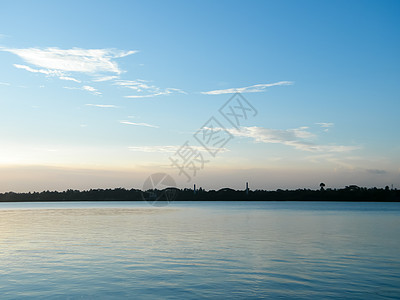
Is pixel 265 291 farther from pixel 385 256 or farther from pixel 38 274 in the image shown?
pixel 385 256

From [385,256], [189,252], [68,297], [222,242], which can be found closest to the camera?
[68,297]

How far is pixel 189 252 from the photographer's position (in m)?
34.7

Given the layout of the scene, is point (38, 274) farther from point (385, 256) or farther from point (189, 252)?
point (385, 256)

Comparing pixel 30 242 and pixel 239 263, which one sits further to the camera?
pixel 30 242

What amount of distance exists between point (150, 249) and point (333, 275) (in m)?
17.2

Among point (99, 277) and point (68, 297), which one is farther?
point (99, 277)

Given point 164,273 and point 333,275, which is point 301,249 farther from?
point 164,273

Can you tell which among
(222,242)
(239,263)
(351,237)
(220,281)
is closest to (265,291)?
(220,281)

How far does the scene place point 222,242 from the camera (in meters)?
41.9

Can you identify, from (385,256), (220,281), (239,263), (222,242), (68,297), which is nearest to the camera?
(68,297)

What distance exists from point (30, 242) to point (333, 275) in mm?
31015

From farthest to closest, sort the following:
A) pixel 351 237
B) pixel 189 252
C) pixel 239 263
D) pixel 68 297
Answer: pixel 351 237
pixel 189 252
pixel 239 263
pixel 68 297

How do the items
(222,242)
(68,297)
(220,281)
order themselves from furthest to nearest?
(222,242) → (220,281) → (68,297)

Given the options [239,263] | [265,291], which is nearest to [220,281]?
[265,291]
